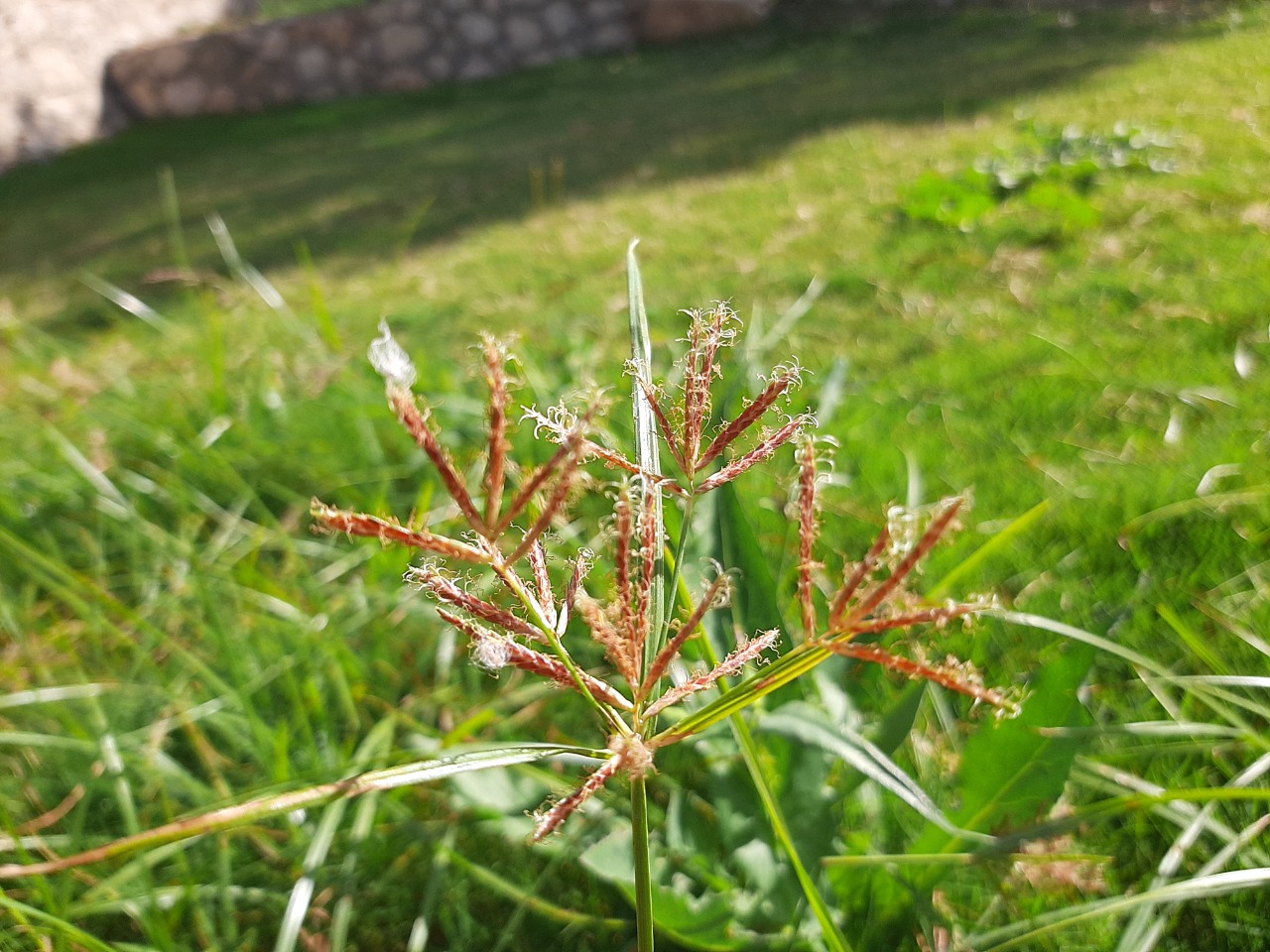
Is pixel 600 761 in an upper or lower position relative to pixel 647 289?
upper

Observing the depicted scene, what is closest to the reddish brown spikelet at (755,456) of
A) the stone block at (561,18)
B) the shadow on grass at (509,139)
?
the shadow on grass at (509,139)

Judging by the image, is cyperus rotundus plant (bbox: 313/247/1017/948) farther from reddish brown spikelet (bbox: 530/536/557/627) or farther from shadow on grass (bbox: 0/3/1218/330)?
shadow on grass (bbox: 0/3/1218/330)

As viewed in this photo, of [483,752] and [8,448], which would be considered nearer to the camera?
[483,752]

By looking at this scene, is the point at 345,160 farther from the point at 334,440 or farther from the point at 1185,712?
the point at 1185,712

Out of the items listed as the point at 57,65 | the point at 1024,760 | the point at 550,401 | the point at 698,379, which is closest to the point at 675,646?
the point at 698,379

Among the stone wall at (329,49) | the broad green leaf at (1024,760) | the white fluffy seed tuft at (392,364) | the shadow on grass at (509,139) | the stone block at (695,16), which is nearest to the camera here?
the white fluffy seed tuft at (392,364)

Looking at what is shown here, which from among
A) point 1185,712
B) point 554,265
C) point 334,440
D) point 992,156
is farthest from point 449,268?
point 1185,712

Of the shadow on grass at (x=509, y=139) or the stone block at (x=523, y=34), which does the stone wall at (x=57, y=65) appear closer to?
the shadow on grass at (x=509, y=139)
